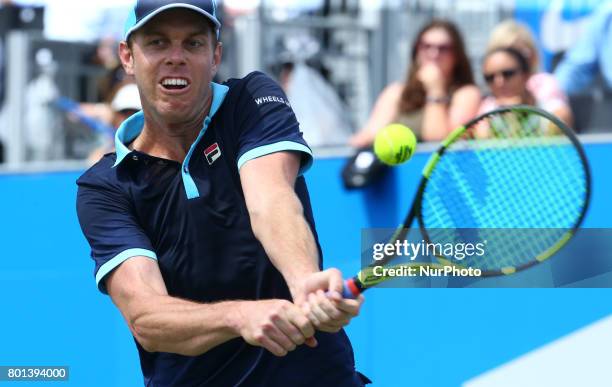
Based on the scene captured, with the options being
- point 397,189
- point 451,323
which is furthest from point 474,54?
point 451,323

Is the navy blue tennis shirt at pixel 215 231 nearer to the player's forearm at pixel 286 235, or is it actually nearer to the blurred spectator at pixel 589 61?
the player's forearm at pixel 286 235

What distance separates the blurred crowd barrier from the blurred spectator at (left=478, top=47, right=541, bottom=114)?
264 millimetres

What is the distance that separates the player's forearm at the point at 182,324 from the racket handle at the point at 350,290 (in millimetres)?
283

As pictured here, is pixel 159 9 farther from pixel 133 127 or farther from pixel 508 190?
pixel 508 190

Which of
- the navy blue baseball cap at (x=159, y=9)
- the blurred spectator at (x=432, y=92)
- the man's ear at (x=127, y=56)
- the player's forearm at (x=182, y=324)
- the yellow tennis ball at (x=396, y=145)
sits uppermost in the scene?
the blurred spectator at (x=432, y=92)

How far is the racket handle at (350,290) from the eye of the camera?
2527 millimetres

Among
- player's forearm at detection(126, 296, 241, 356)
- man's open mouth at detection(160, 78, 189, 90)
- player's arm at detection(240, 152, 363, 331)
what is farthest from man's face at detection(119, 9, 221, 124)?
player's forearm at detection(126, 296, 241, 356)

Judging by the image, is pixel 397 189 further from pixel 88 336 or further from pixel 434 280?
pixel 88 336

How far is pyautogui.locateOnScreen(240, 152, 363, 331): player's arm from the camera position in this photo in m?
2.53

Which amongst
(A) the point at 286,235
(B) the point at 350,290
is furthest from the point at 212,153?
(B) the point at 350,290

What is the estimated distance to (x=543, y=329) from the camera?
15.4 ft

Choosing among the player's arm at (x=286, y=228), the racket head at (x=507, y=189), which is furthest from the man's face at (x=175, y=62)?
the racket head at (x=507, y=189)

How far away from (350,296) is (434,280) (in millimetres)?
1823

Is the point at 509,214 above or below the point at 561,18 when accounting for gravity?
below
